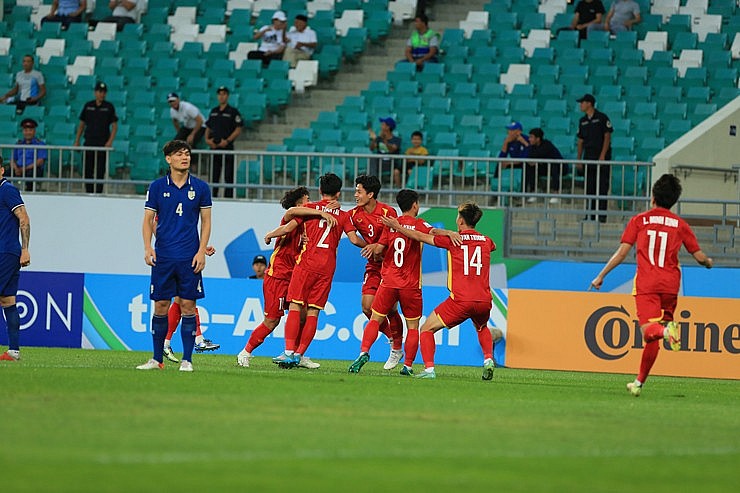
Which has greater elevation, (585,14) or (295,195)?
(585,14)

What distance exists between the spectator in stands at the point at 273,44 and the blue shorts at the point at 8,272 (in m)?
13.8

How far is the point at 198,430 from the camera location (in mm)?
8492

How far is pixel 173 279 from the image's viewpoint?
12.8 metres

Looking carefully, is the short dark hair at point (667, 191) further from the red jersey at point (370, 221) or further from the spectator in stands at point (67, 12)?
the spectator in stands at point (67, 12)

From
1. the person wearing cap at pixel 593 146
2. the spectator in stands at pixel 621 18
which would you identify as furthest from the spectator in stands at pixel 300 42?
the person wearing cap at pixel 593 146

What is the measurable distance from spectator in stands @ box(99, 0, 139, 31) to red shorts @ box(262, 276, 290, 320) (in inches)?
614

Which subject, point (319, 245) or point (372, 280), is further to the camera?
point (372, 280)

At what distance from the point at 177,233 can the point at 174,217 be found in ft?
0.53

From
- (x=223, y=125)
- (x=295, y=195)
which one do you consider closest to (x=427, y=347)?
(x=295, y=195)

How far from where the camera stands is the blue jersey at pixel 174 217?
12.8m

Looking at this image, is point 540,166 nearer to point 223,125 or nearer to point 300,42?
point 223,125

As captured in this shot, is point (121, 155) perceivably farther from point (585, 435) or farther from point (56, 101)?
point (585, 435)

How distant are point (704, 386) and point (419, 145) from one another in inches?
318

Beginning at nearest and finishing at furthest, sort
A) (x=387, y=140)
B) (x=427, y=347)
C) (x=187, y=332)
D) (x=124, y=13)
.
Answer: (x=187, y=332)
(x=427, y=347)
(x=387, y=140)
(x=124, y=13)
